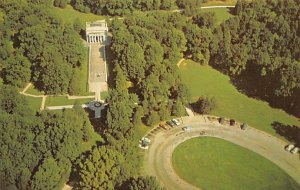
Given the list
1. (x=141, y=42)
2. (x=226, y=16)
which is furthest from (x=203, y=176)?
(x=226, y=16)

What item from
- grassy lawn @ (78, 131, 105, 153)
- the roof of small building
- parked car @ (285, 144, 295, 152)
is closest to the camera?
grassy lawn @ (78, 131, 105, 153)

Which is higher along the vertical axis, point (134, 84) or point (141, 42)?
point (141, 42)

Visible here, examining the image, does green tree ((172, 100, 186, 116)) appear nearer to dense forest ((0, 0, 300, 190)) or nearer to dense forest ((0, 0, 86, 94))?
dense forest ((0, 0, 300, 190))

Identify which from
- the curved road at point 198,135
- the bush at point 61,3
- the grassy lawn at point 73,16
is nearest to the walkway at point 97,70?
the grassy lawn at point 73,16

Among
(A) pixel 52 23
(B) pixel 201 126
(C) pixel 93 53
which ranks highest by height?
(A) pixel 52 23

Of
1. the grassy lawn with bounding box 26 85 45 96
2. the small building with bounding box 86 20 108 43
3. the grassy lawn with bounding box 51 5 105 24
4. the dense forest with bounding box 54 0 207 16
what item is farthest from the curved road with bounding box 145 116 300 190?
the grassy lawn with bounding box 51 5 105 24

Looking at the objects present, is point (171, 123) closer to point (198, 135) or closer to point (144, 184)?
point (198, 135)

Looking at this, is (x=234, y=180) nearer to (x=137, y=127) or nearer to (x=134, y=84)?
(x=137, y=127)

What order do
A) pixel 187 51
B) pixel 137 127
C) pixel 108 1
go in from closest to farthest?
pixel 137 127, pixel 187 51, pixel 108 1
